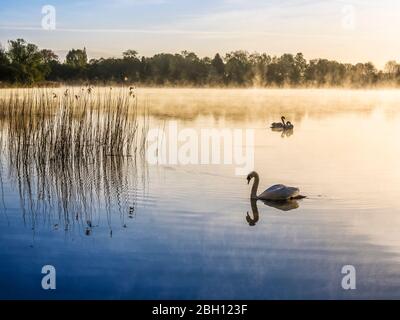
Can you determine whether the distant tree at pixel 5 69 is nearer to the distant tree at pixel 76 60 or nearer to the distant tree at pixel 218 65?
the distant tree at pixel 76 60

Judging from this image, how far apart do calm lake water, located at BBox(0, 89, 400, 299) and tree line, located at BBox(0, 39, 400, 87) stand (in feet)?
47.8

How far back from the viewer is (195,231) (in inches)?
295

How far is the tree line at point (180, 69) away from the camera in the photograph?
28422mm

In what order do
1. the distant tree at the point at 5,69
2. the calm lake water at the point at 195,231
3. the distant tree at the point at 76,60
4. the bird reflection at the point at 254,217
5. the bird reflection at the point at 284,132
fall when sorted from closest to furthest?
the calm lake water at the point at 195,231 < the bird reflection at the point at 254,217 < the bird reflection at the point at 284,132 < the distant tree at the point at 76,60 < the distant tree at the point at 5,69

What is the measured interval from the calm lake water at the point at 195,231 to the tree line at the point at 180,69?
14.6 m

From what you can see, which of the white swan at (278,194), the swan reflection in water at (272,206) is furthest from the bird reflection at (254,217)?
the white swan at (278,194)

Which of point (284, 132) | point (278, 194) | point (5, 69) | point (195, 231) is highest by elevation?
point (5, 69)

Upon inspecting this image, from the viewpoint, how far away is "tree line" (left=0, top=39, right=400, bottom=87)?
28.4 m

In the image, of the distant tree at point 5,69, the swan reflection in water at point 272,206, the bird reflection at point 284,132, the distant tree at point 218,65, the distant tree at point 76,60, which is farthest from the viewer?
the distant tree at point 218,65

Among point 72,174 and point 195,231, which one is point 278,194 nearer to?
point 195,231

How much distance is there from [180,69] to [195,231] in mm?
26816

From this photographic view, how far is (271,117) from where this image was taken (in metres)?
25.3

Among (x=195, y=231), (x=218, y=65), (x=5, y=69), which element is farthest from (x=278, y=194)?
(x=218, y=65)

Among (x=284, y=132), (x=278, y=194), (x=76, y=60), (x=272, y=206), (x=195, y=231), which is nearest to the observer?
(x=195, y=231)
